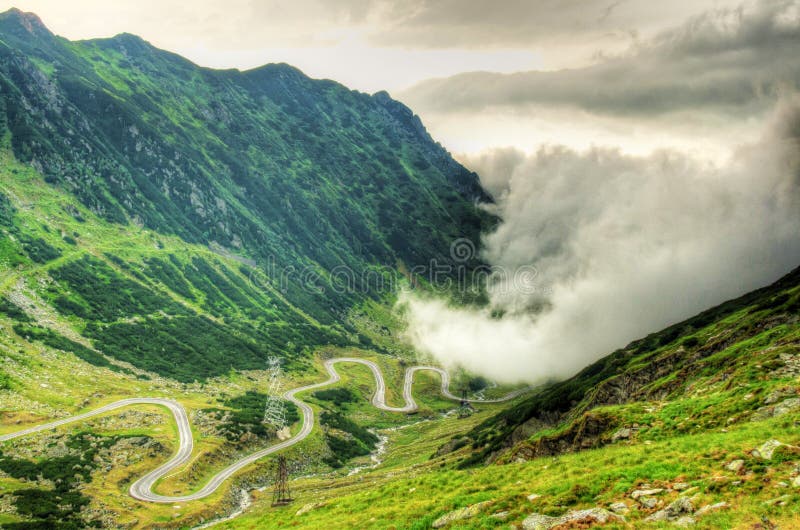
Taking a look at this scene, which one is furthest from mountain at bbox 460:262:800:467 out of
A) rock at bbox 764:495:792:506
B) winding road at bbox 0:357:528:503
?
winding road at bbox 0:357:528:503

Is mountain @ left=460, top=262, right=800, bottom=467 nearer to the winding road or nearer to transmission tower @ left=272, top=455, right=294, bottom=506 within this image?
transmission tower @ left=272, top=455, right=294, bottom=506

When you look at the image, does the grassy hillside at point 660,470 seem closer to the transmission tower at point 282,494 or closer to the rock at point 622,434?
the rock at point 622,434

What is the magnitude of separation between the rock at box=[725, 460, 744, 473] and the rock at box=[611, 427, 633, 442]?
16790 millimetres

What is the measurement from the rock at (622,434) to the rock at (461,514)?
17.4 metres

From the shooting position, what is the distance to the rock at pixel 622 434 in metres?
39.7

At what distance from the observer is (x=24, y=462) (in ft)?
281

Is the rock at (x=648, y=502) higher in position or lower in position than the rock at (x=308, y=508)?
higher

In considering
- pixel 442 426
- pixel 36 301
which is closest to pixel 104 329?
pixel 36 301

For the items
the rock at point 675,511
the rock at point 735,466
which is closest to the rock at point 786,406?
the rock at point 735,466

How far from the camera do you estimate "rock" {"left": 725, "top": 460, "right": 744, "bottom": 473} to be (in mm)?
22719

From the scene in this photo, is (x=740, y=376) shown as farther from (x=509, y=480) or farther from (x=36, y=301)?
(x=36, y=301)

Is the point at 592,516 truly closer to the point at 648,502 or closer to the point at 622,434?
the point at 648,502

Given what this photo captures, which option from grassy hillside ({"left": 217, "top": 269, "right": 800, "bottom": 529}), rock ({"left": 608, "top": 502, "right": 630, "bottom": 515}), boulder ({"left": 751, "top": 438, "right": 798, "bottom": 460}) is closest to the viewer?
grassy hillside ({"left": 217, "top": 269, "right": 800, "bottom": 529})

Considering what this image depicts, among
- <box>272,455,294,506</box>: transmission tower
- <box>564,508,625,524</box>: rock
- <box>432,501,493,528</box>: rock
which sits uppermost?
<box>564,508,625,524</box>: rock
